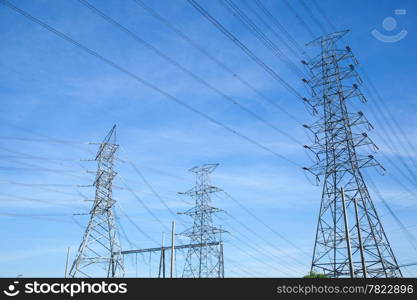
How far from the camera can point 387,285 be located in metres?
12.4

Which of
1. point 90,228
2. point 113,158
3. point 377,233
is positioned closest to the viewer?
point 377,233

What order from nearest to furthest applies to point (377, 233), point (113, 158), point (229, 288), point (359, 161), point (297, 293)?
point (229, 288) → point (297, 293) → point (377, 233) → point (359, 161) → point (113, 158)

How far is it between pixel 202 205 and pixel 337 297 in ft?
92.4

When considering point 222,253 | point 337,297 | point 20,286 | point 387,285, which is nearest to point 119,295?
point 20,286

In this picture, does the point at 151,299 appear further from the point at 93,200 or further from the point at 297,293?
the point at 93,200

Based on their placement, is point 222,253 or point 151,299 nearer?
point 151,299

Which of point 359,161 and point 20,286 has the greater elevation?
point 359,161

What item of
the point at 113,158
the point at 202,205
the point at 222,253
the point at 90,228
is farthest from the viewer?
the point at 202,205

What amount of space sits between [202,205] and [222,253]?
581 cm

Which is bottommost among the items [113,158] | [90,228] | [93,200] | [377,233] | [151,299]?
[151,299]

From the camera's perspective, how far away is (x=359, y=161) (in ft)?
82.3

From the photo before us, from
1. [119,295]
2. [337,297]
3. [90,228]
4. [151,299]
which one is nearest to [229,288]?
[151,299]

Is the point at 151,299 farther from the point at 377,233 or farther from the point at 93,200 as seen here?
the point at 93,200

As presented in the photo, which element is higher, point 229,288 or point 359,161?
point 359,161
